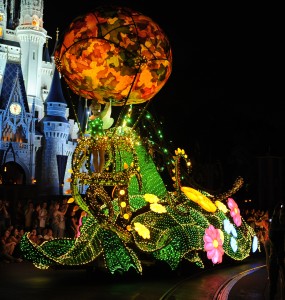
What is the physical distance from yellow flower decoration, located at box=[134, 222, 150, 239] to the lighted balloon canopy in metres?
2.08

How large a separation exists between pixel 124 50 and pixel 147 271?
392cm

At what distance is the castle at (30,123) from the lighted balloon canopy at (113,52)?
32.3 metres

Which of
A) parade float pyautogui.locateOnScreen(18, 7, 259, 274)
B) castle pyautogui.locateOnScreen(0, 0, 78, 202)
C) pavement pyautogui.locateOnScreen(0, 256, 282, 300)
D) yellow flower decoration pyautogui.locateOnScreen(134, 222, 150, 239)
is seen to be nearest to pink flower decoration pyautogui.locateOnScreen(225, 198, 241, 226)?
pavement pyautogui.locateOnScreen(0, 256, 282, 300)

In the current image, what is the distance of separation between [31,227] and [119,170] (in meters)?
5.57

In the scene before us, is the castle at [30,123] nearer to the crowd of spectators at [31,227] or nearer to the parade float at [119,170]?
the crowd of spectators at [31,227]

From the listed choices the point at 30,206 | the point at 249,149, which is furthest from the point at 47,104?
the point at 30,206

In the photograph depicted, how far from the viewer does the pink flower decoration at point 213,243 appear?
344 inches

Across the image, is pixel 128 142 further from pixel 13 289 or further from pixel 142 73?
pixel 13 289

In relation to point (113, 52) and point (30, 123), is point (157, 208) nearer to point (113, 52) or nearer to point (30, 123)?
point (113, 52)

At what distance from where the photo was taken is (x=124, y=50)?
6977mm

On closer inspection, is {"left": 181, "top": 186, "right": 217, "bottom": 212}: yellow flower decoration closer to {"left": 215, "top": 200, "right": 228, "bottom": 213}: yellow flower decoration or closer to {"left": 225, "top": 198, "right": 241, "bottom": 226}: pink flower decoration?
{"left": 215, "top": 200, "right": 228, "bottom": 213}: yellow flower decoration

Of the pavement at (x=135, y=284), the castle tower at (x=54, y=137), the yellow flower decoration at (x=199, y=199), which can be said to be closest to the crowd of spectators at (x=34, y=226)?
the pavement at (x=135, y=284)

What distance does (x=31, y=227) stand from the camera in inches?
492

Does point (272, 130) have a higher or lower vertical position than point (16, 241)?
higher
